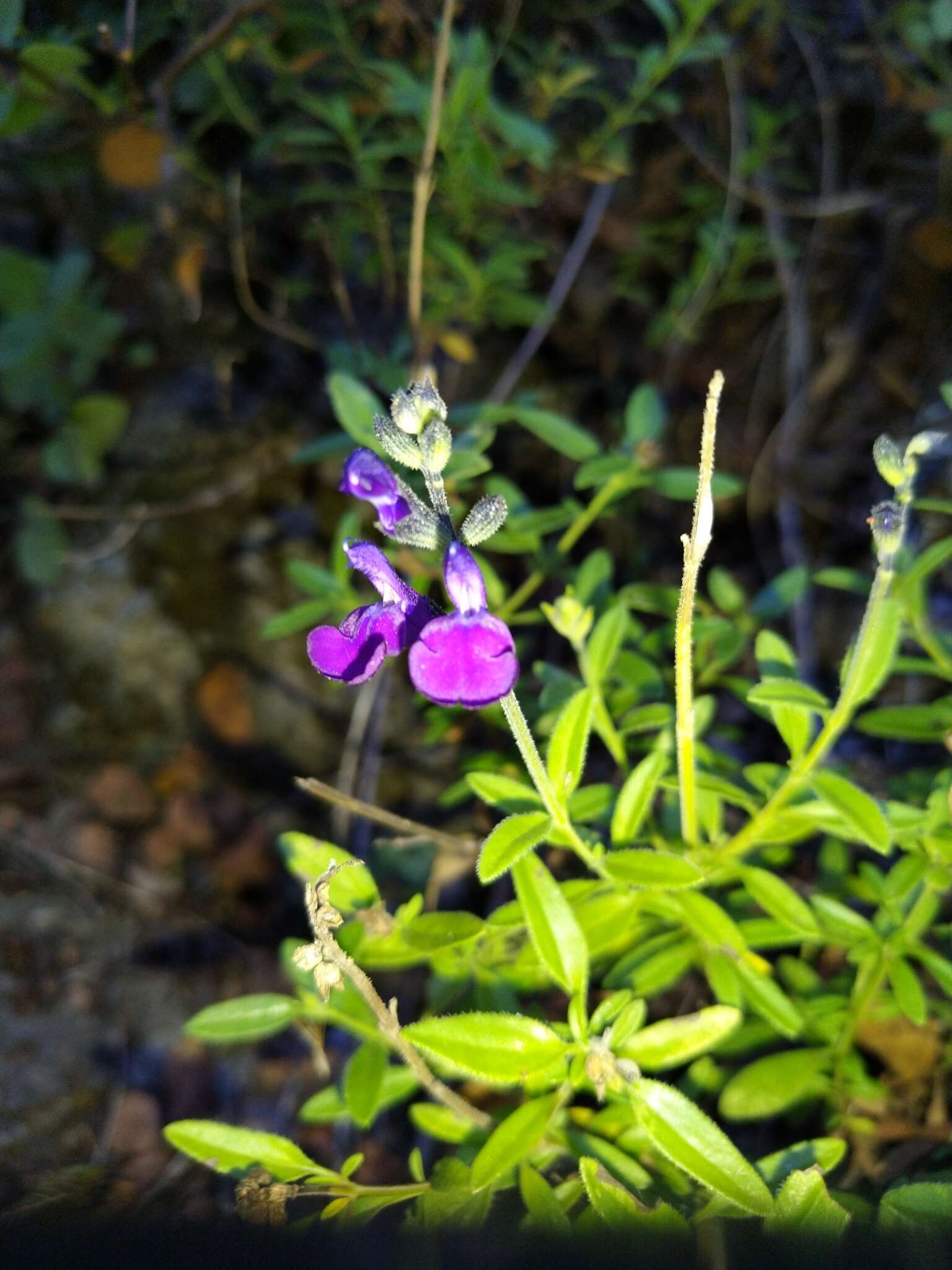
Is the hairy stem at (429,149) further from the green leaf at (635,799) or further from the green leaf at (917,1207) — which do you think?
the green leaf at (917,1207)

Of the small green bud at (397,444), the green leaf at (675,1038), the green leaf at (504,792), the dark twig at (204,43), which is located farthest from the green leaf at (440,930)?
the dark twig at (204,43)

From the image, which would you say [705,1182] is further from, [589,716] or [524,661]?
[524,661]

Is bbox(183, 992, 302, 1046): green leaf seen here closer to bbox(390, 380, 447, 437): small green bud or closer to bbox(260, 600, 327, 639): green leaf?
bbox(260, 600, 327, 639): green leaf

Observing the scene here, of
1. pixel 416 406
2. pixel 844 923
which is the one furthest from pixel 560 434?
pixel 844 923

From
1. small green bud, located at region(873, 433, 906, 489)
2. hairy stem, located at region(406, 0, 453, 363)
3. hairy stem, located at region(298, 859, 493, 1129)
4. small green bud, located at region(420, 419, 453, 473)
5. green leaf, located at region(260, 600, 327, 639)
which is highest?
hairy stem, located at region(406, 0, 453, 363)

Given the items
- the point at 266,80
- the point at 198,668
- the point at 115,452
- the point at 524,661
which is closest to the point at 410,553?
the point at 524,661

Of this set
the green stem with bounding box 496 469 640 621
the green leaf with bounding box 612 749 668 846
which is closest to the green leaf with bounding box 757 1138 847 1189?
the green leaf with bounding box 612 749 668 846
